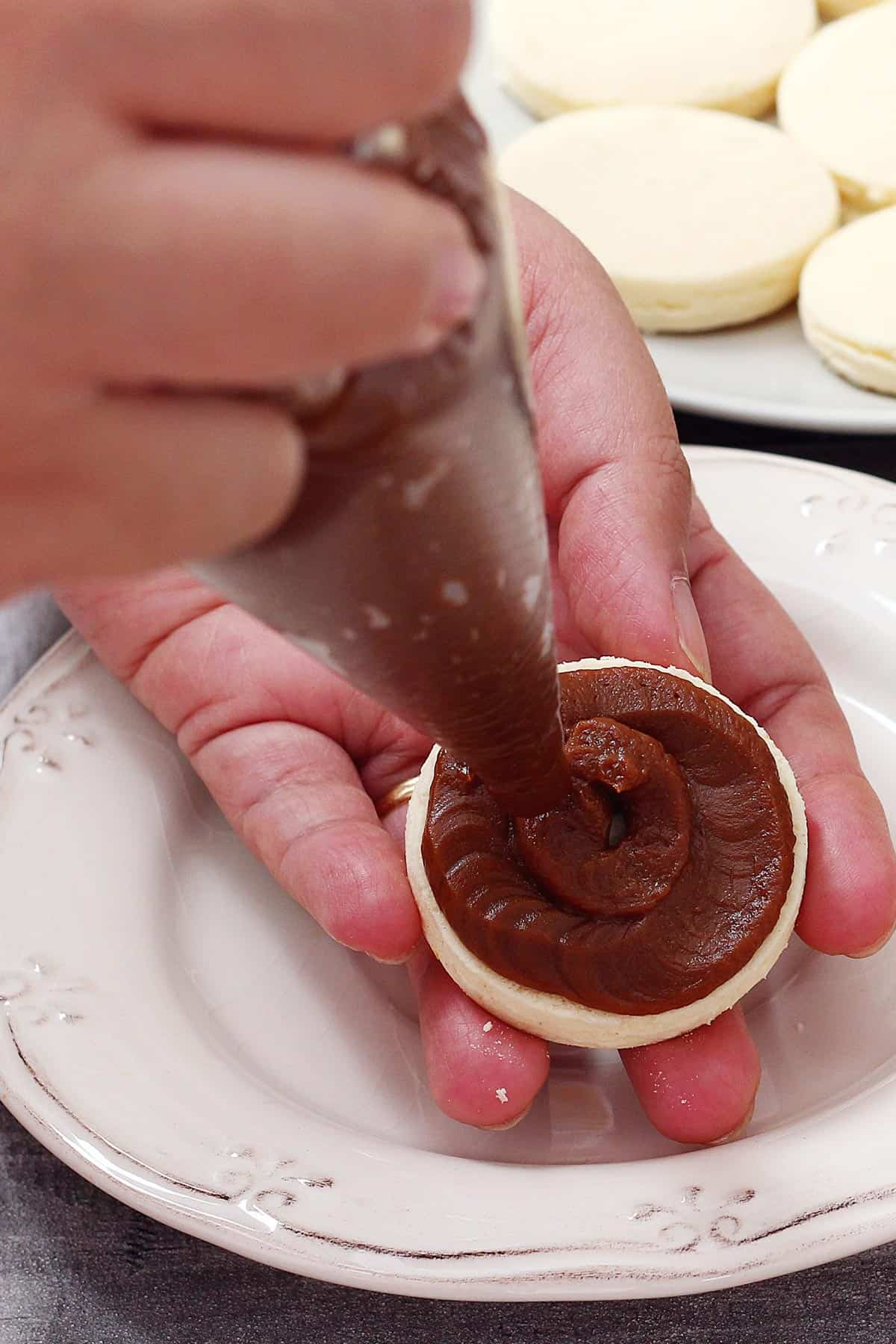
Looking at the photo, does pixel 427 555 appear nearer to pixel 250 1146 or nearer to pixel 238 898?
pixel 250 1146

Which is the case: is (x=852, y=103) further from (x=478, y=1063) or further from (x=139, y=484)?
(x=139, y=484)

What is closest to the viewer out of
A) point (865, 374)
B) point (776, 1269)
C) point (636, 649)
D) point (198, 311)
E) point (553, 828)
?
point (198, 311)

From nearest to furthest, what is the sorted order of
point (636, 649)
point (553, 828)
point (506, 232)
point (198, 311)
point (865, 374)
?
point (198, 311) < point (506, 232) < point (553, 828) < point (636, 649) < point (865, 374)

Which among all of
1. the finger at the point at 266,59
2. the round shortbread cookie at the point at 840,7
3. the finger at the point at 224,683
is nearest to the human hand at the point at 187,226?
the finger at the point at 266,59

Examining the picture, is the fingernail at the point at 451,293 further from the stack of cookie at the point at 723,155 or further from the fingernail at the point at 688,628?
the stack of cookie at the point at 723,155

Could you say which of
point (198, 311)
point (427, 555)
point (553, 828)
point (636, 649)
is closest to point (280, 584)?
point (427, 555)

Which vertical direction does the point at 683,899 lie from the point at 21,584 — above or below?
below

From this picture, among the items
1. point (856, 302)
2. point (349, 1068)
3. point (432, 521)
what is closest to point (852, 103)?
point (856, 302)
